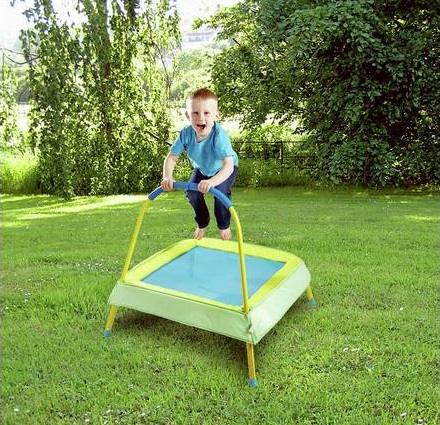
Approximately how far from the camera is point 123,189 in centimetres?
1023

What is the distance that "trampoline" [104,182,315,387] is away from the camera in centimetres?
271

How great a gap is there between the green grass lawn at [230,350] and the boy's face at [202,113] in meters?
1.19

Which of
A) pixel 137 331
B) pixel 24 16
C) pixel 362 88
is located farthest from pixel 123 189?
pixel 137 331

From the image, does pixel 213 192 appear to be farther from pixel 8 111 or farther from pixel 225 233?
pixel 8 111

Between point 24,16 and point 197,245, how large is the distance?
2.47 metres

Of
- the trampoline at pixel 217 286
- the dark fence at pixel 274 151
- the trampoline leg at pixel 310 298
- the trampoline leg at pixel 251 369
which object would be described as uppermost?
the trampoline at pixel 217 286

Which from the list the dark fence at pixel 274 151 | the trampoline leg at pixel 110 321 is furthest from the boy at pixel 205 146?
the dark fence at pixel 274 151

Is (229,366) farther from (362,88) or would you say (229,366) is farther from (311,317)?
(362,88)

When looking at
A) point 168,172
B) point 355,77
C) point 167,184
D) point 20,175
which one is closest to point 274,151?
point 355,77

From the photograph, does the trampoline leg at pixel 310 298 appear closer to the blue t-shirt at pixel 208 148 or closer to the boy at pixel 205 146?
the boy at pixel 205 146

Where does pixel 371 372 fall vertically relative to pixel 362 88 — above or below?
below

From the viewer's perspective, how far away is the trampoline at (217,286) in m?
2.71

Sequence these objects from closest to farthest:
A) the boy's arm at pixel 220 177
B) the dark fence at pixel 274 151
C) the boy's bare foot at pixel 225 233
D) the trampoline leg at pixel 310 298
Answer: the boy's arm at pixel 220 177 < the trampoline leg at pixel 310 298 < the boy's bare foot at pixel 225 233 < the dark fence at pixel 274 151

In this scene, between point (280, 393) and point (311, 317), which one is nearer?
point (280, 393)
